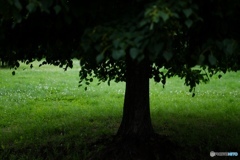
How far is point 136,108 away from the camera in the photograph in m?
5.06

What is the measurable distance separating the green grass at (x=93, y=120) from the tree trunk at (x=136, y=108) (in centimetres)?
69

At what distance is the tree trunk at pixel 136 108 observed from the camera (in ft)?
16.3

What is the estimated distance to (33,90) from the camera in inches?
473

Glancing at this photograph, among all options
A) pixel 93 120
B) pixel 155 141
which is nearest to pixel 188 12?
pixel 155 141

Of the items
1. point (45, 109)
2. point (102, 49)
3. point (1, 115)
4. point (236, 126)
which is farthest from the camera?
point (45, 109)

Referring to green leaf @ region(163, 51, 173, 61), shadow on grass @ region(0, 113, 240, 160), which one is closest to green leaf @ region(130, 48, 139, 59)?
green leaf @ region(163, 51, 173, 61)

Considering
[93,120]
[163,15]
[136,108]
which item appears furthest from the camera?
[93,120]

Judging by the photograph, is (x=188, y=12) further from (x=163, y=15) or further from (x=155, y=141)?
(x=155, y=141)

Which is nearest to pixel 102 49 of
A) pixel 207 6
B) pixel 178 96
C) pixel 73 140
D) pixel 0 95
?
pixel 207 6

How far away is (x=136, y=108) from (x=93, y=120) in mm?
2650

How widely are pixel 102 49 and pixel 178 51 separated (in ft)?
6.74

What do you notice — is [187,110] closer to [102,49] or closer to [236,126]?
[236,126]

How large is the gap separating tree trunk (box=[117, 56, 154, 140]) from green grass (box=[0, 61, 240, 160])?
687 millimetres

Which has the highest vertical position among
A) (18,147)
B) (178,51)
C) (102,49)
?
(178,51)
